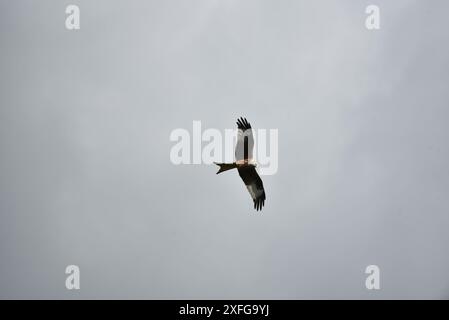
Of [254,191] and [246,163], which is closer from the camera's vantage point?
[246,163]

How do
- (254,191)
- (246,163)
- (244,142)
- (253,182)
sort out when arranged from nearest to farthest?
(246,163) → (244,142) → (253,182) → (254,191)

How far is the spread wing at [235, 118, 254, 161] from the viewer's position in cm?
2684

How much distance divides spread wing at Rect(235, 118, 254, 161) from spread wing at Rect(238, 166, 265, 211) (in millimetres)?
549

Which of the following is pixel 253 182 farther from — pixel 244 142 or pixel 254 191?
pixel 244 142

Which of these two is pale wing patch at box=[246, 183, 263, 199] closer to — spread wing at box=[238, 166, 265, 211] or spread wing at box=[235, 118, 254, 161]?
spread wing at box=[238, 166, 265, 211]

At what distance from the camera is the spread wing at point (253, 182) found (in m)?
27.1

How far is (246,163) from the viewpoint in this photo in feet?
87.5

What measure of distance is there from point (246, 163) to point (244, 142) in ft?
3.75

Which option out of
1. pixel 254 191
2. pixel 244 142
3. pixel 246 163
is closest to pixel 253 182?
pixel 254 191

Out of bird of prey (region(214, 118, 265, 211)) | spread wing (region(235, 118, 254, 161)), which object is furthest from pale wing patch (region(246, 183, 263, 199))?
spread wing (region(235, 118, 254, 161))

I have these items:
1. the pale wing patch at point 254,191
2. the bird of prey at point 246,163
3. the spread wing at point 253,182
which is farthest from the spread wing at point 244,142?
the pale wing patch at point 254,191

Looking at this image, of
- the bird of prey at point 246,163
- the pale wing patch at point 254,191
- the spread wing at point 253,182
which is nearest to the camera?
the bird of prey at point 246,163

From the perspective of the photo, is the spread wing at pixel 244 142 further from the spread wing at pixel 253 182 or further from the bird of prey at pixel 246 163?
the spread wing at pixel 253 182
